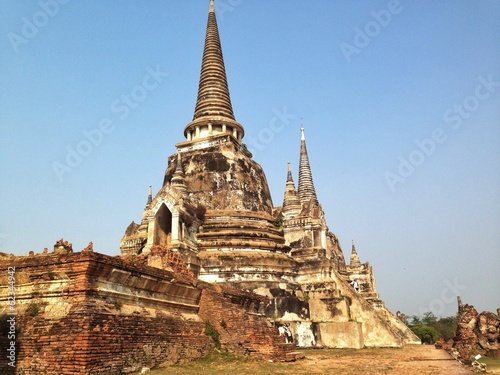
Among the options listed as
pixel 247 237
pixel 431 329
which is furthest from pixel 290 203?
pixel 431 329

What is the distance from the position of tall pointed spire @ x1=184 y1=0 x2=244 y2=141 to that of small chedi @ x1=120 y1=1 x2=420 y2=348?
2.9 inches

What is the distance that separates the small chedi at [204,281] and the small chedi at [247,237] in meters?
0.06

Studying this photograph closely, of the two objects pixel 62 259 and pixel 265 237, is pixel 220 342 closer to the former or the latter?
pixel 62 259

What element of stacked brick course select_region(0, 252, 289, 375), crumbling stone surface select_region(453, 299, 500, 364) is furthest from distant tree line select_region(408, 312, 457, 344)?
stacked brick course select_region(0, 252, 289, 375)

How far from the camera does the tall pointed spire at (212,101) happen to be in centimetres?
2845

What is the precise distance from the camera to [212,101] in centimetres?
2950

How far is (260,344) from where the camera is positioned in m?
12.4

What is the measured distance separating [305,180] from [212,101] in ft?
50.8

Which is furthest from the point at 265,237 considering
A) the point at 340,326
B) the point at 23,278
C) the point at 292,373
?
the point at 23,278

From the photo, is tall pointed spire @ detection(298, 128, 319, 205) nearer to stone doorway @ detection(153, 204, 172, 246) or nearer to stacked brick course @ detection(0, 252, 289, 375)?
stone doorway @ detection(153, 204, 172, 246)

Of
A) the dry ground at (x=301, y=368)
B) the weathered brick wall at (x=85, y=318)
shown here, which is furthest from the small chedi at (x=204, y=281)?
the dry ground at (x=301, y=368)

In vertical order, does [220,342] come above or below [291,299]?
below

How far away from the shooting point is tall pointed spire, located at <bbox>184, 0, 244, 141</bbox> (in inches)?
1120

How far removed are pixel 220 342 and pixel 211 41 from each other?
2525 centimetres
